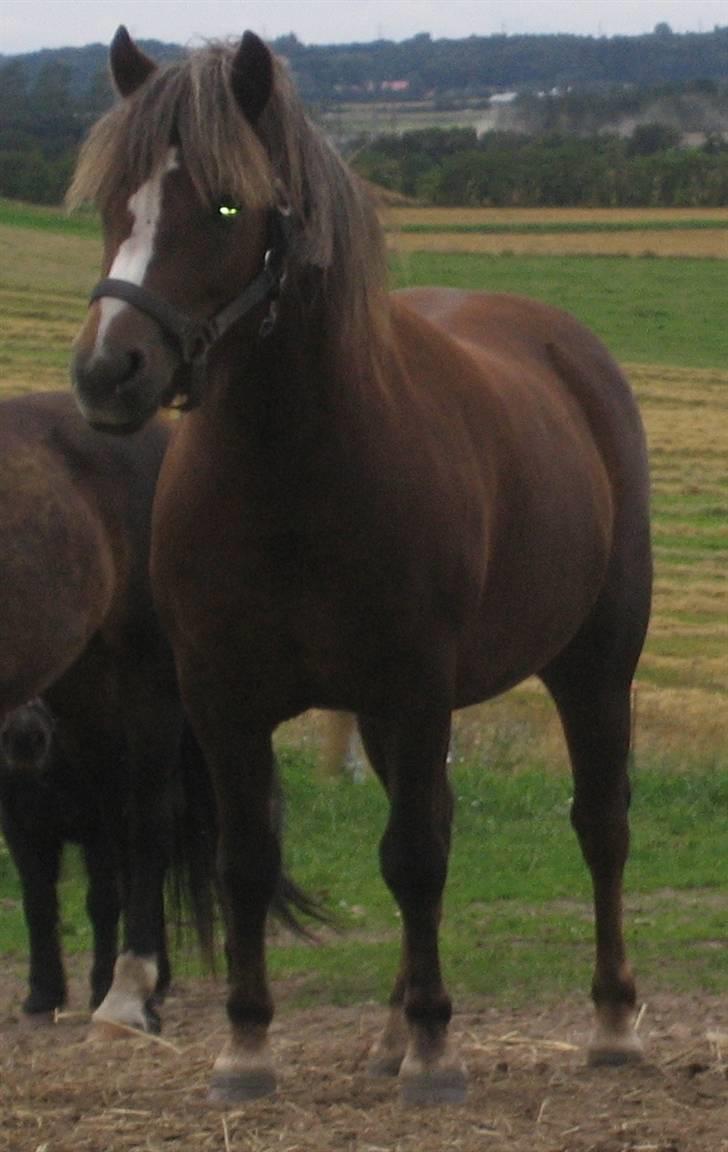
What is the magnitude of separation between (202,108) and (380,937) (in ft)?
14.0

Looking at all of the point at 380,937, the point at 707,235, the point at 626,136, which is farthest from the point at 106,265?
the point at 626,136

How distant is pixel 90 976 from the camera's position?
6328 millimetres

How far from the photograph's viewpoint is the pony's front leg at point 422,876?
13.2 ft

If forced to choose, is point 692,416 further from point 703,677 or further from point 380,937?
point 380,937

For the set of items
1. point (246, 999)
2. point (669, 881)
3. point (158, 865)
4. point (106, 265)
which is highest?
point (106, 265)

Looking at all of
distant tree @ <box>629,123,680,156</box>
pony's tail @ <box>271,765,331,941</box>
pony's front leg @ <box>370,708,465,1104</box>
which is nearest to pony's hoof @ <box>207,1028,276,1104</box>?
pony's front leg @ <box>370,708,465,1104</box>

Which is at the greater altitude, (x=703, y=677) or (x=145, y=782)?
(x=145, y=782)

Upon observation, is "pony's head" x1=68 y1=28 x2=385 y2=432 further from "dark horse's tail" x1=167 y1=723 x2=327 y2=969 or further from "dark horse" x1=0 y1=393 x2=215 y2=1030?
"dark horse's tail" x1=167 y1=723 x2=327 y2=969

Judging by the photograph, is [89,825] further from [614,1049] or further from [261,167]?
[261,167]

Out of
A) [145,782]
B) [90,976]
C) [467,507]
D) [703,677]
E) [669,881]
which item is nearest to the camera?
[467,507]

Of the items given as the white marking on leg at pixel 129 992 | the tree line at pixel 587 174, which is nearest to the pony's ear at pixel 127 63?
the white marking on leg at pixel 129 992

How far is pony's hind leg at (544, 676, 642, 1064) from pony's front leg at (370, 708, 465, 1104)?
835 millimetres

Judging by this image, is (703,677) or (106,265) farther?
(703,677)

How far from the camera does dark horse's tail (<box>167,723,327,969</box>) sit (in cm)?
609
